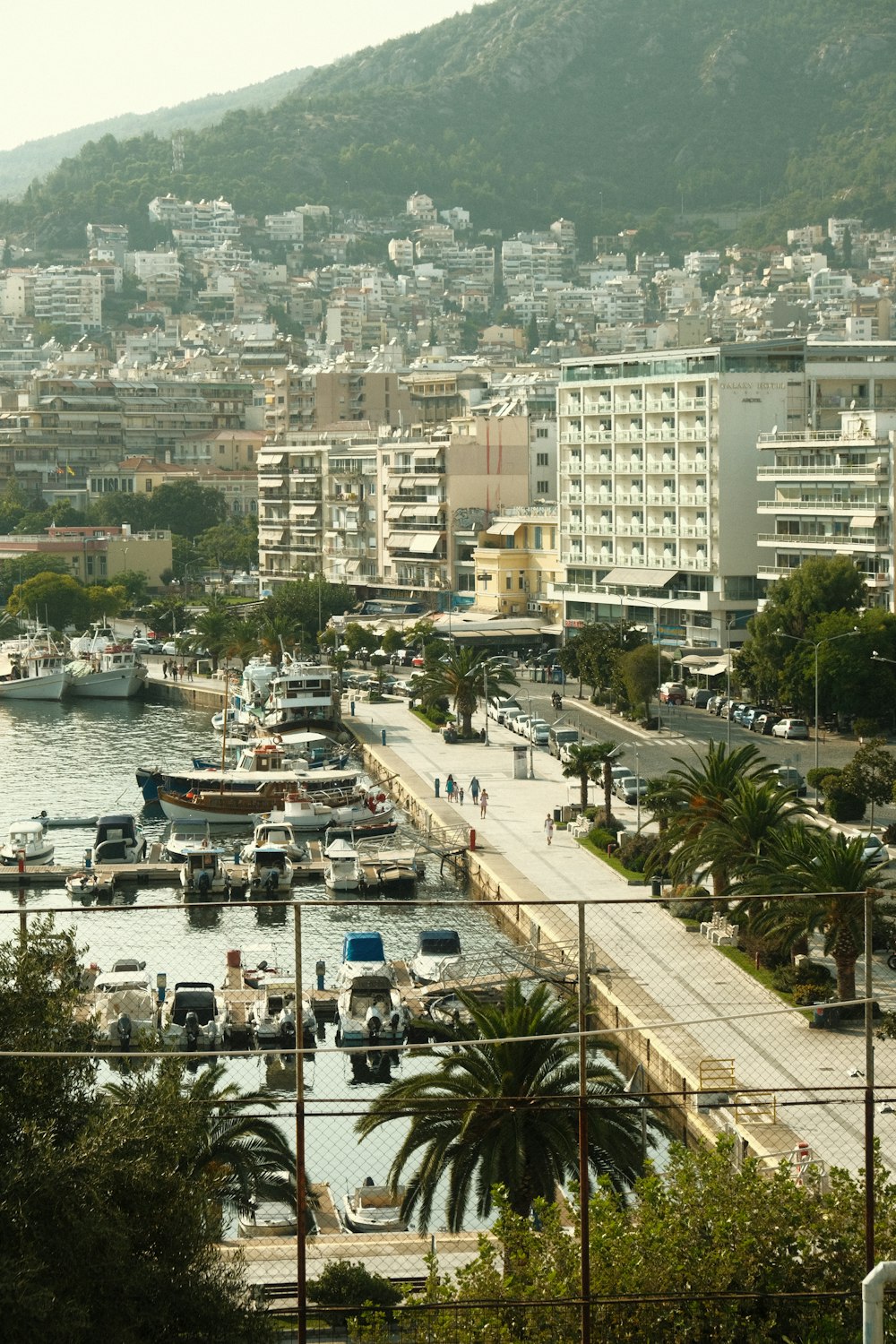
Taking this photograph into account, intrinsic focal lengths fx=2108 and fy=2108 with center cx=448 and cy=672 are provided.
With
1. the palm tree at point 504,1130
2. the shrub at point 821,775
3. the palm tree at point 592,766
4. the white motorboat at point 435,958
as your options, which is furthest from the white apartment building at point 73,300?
the palm tree at point 504,1130

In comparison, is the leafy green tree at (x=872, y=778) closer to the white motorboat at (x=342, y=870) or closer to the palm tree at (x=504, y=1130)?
the white motorboat at (x=342, y=870)

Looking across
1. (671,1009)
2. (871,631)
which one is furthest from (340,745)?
(671,1009)

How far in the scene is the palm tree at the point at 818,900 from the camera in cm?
1952

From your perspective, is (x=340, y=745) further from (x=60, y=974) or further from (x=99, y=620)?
(x=60, y=974)

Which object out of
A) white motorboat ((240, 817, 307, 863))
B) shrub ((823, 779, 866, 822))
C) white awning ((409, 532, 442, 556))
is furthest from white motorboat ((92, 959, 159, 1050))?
white awning ((409, 532, 442, 556))

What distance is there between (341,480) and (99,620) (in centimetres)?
1157

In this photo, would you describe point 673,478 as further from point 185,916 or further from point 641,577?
point 185,916

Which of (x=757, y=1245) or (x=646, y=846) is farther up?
(x=757, y=1245)

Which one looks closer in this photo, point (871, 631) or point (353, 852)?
point (353, 852)

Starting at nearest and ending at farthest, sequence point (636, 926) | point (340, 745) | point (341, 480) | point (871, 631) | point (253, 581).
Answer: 1. point (636, 926)
2. point (871, 631)
3. point (340, 745)
4. point (341, 480)
5. point (253, 581)

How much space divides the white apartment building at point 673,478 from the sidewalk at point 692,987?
17.1 meters

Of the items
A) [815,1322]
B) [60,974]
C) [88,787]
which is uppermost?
[60,974]

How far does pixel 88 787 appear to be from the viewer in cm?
4119

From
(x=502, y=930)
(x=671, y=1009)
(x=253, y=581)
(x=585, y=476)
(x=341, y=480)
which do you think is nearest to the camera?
(x=671, y=1009)
